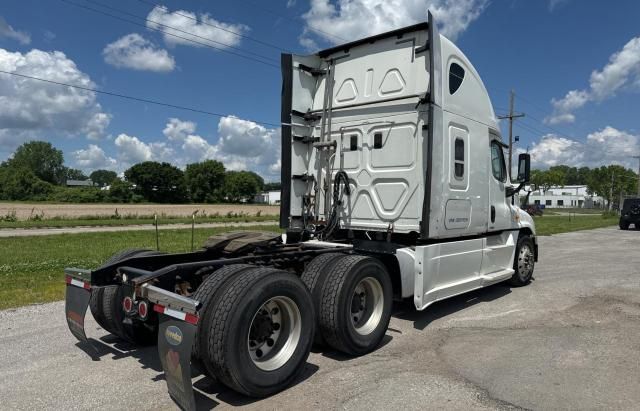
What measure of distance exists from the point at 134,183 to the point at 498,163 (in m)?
102

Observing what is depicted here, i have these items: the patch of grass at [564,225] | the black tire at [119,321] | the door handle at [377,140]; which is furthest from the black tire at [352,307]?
the patch of grass at [564,225]

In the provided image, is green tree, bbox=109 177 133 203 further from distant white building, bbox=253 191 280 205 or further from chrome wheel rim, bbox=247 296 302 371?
chrome wheel rim, bbox=247 296 302 371

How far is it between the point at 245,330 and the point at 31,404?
68.2 inches

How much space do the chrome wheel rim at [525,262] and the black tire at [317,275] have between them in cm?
468

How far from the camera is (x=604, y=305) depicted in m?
6.93

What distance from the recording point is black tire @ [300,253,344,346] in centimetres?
450

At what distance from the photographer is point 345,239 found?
6.52 meters

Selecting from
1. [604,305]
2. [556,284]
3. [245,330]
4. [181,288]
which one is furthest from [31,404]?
[556,284]

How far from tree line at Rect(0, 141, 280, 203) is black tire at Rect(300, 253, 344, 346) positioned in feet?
304

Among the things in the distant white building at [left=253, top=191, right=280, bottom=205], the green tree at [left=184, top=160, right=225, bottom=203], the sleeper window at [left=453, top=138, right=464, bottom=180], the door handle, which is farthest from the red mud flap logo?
the distant white building at [left=253, top=191, right=280, bottom=205]

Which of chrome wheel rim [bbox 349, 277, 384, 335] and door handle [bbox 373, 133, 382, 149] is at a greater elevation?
door handle [bbox 373, 133, 382, 149]

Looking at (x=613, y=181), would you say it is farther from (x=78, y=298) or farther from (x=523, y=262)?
(x=78, y=298)

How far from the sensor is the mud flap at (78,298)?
4.25 m

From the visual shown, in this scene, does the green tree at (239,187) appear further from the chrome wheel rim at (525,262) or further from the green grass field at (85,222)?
the chrome wheel rim at (525,262)
